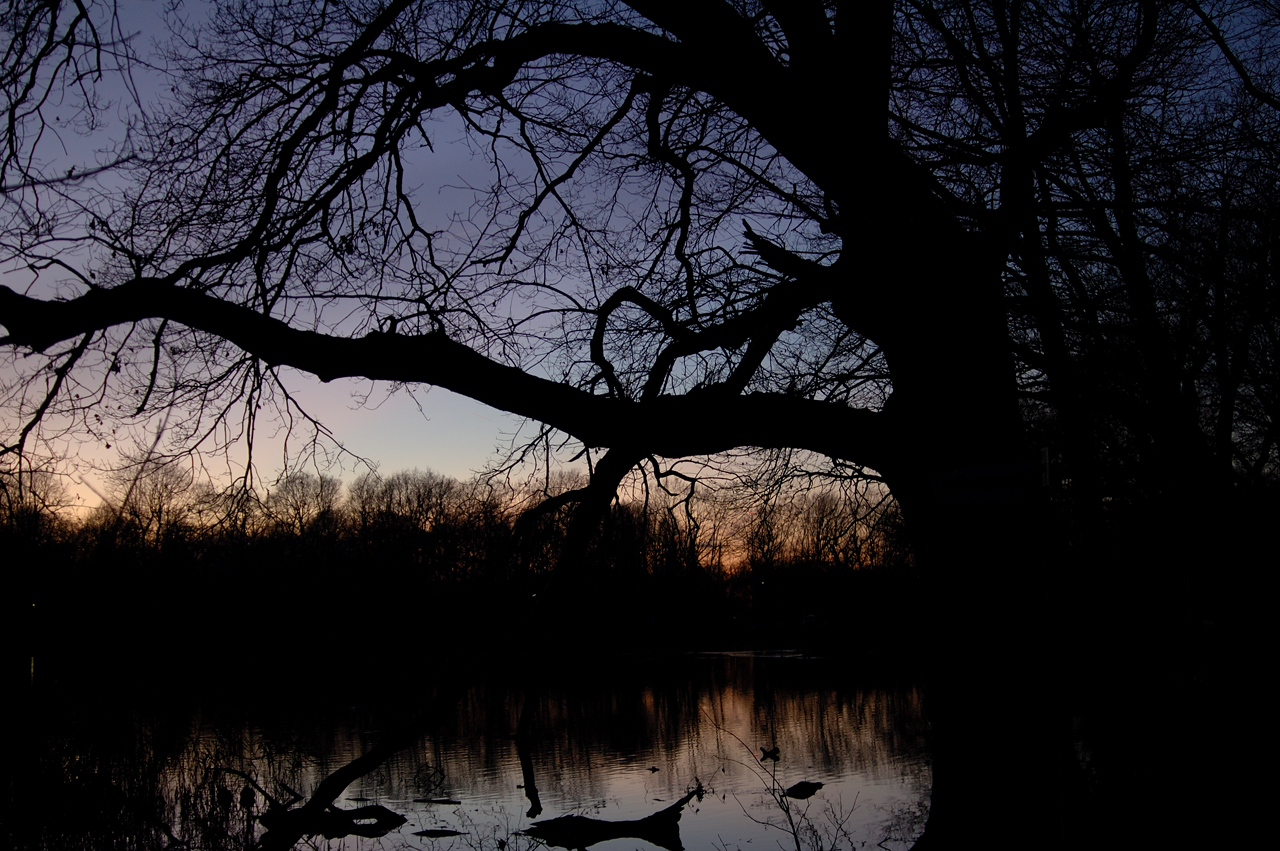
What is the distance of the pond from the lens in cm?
956

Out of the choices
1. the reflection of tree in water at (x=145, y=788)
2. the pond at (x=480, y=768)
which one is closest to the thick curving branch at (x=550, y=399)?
the pond at (x=480, y=768)

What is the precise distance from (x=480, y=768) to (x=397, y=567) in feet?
78.4

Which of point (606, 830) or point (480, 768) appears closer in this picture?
point (606, 830)

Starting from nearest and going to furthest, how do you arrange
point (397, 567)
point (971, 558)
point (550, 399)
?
point (971, 558) < point (550, 399) < point (397, 567)

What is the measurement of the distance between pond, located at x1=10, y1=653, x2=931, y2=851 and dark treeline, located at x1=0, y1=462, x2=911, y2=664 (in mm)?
870

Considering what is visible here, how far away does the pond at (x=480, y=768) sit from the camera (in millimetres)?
9562

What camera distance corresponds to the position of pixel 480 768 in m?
15.2

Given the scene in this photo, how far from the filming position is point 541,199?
613cm

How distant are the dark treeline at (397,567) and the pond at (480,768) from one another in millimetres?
870

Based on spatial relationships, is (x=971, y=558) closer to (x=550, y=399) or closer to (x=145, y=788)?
(x=550, y=399)

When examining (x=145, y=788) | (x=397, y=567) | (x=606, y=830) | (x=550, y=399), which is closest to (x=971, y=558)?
(x=550, y=399)

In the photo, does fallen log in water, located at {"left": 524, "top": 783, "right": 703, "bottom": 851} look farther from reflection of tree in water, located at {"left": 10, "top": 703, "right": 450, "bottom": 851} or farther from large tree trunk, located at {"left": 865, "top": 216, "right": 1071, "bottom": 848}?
large tree trunk, located at {"left": 865, "top": 216, "right": 1071, "bottom": 848}

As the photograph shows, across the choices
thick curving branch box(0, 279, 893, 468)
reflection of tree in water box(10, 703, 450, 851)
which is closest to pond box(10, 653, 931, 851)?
reflection of tree in water box(10, 703, 450, 851)

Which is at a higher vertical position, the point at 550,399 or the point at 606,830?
the point at 550,399
